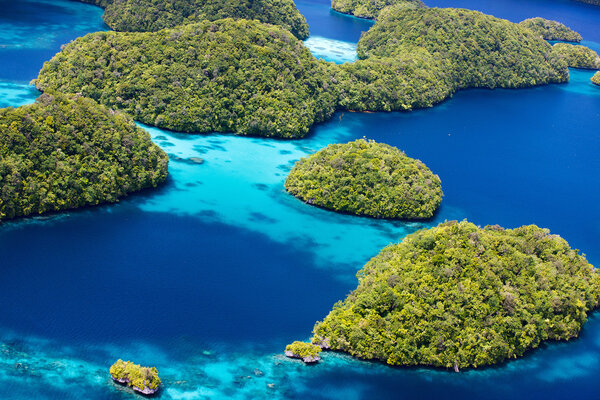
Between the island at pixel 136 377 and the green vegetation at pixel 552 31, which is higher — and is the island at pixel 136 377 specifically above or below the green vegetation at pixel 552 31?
below

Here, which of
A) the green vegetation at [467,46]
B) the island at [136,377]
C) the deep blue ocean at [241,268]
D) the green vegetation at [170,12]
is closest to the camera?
the island at [136,377]

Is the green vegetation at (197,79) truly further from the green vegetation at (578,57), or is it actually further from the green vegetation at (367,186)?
the green vegetation at (578,57)

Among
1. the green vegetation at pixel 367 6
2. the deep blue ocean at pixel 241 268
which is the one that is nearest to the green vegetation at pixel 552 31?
Answer: the green vegetation at pixel 367 6

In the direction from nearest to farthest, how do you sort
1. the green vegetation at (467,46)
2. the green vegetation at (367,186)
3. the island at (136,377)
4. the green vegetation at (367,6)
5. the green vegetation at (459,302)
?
the island at (136,377) → the green vegetation at (459,302) → the green vegetation at (367,186) → the green vegetation at (467,46) → the green vegetation at (367,6)

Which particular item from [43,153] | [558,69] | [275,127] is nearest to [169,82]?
[275,127]

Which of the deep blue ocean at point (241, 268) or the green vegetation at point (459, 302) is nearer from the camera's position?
the deep blue ocean at point (241, 268)

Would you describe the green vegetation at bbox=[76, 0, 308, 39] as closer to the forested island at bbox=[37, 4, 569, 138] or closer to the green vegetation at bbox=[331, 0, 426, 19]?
the forested island at bbox=[37, 4, 569, 138]

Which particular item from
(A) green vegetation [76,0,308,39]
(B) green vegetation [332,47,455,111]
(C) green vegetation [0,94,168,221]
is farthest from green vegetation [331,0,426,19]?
(C) green vegetation [0,94,168,221]
